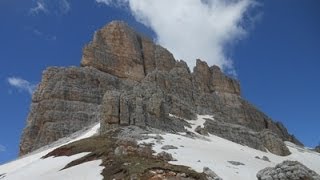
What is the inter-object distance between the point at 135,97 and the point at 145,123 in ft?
23.2

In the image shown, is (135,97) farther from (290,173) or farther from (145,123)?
(290,173)

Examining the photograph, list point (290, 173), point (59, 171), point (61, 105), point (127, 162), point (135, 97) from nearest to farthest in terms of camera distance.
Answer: point (290, 173) → point (127, 162) → point (59, 171) → point (135, 97) → point (61, 105)

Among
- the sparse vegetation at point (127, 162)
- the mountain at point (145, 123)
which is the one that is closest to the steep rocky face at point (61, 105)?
the mountain at point (145, 123)

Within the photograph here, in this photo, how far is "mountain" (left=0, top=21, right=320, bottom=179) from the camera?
42688 mm

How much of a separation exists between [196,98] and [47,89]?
36.9 meters

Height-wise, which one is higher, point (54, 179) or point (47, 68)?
point (47, 68)

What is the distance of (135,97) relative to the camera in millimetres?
76875

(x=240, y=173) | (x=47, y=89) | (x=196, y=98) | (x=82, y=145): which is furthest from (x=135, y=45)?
(x=240, y=173)

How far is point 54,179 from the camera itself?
130 feet

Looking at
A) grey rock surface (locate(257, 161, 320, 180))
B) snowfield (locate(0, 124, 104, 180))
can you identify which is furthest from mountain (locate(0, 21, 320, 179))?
snowfield (locate(0, 124, 104, 180))

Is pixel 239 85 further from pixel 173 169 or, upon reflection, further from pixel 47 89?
pixel 173 169

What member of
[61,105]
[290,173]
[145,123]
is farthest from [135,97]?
[290,173]

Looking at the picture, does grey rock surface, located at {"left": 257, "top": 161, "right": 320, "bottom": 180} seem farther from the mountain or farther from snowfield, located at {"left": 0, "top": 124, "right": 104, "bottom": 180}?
snowfield, located at {"left": 0, "top": 124, "right": 104, "bottom": 180}

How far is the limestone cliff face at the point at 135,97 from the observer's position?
252 feet
